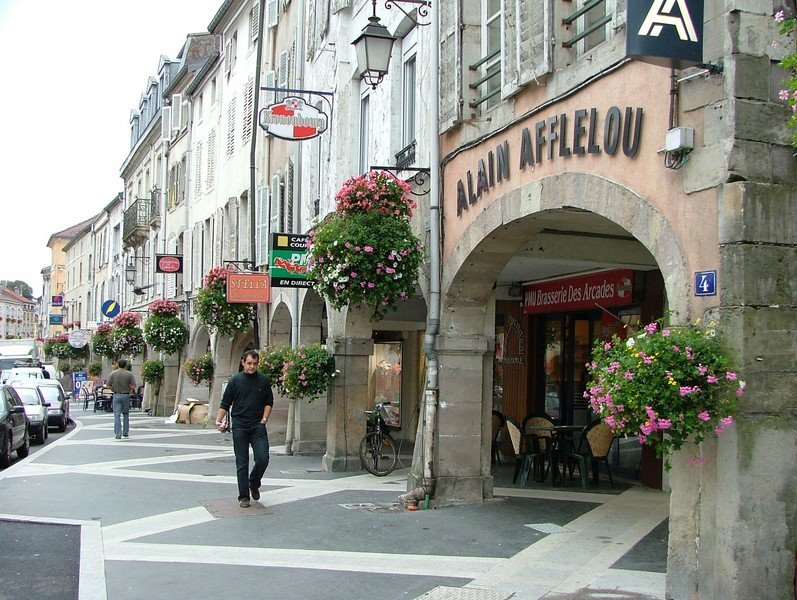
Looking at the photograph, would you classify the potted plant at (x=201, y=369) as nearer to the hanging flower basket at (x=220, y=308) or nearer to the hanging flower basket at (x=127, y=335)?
the hanging flower basket at (x=220, y=308)

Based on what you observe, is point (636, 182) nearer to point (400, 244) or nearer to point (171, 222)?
point (400, 244)

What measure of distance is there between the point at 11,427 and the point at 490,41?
10.3 m

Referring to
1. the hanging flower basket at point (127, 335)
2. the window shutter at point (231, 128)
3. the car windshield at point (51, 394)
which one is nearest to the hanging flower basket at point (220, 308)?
the window shutter at point (231, 128)

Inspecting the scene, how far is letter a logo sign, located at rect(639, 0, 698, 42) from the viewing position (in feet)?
17.8

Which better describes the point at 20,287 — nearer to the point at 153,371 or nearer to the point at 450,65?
the point at 153,371

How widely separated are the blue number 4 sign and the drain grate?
3580 millimetres

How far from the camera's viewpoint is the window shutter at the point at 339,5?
47.0 ft

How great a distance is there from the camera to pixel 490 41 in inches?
386

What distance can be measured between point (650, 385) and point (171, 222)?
29050 mm

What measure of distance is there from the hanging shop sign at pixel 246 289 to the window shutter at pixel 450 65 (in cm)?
824

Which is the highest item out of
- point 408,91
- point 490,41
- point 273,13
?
point 273,13

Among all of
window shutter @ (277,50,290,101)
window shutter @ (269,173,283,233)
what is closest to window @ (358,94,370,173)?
window shutter @ (269,173,283,233)

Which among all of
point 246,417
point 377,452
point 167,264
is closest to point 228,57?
point 167,264

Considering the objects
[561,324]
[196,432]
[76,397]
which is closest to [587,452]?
[561,324]
